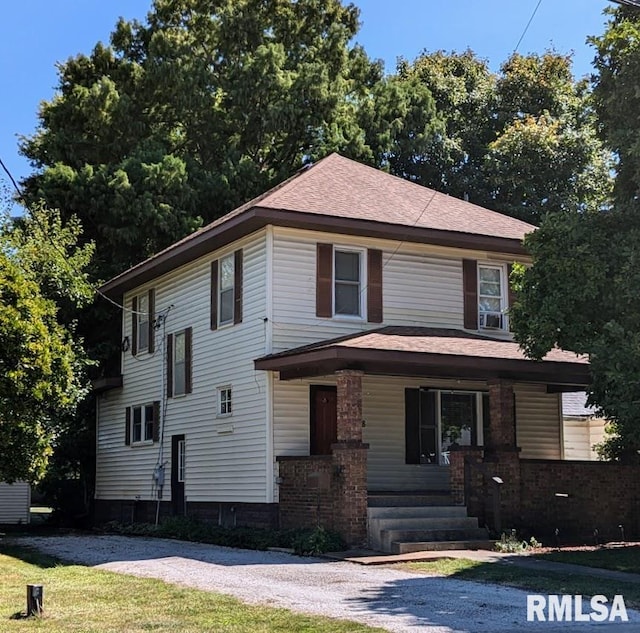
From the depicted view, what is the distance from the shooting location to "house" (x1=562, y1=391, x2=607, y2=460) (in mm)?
31000

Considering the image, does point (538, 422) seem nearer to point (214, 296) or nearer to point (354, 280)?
point (354, 280)

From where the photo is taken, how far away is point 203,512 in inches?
855

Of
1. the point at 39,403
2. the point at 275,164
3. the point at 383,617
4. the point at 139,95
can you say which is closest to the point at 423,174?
the point at 275,164

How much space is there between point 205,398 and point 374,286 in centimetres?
472

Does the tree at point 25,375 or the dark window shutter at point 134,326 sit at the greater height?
the dark window shutter at point 134,326

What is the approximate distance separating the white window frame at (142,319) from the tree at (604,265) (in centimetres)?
1254

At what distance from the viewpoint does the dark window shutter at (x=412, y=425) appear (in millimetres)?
20719

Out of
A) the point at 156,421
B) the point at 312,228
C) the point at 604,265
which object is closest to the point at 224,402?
the point at 156,421

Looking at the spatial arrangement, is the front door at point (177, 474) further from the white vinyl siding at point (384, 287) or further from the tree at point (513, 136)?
the tree at point (513, 136)

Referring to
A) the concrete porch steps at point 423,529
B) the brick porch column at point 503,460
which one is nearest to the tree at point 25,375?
the concrete porch steps at point 423,529

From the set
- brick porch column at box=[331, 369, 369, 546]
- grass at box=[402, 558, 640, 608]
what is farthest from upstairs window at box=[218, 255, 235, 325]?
grass at box=[402, 558, 640, 608]

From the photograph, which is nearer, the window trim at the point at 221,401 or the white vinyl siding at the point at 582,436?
the window trim at the point at 221,401

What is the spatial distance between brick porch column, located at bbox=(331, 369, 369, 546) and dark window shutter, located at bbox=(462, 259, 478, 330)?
513 cm

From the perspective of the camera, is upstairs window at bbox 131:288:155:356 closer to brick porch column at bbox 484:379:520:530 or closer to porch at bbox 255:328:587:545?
porch at bbox 255:328:587:545
